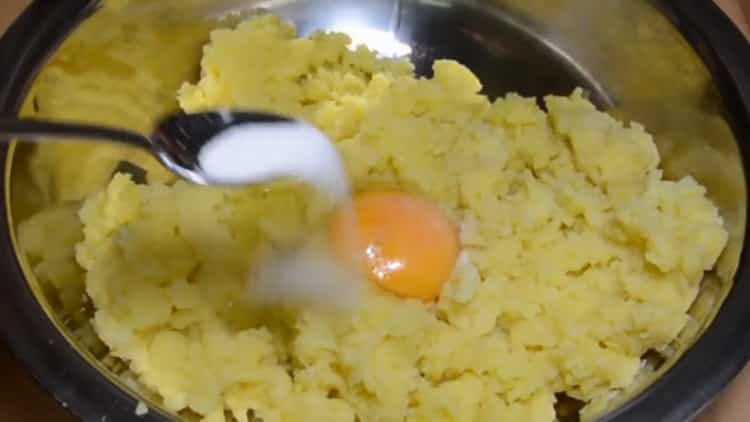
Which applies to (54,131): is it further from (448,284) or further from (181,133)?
(448,284)

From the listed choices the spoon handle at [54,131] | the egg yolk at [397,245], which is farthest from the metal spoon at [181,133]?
the egg yolk at [397,245]

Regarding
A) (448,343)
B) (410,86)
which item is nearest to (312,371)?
(448,343)

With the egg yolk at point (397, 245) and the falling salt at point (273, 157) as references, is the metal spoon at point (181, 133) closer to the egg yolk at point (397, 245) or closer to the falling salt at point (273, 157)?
the falling salt at point (273, 157)

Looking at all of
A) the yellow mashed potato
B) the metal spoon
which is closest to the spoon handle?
the metal spoon

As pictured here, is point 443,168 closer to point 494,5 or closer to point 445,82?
point 445,82

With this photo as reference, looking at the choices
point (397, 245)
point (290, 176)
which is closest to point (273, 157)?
point (290, 176)

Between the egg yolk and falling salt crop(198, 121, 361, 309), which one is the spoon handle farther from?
the egg yolk
